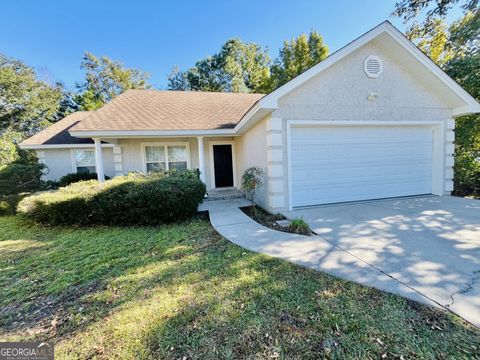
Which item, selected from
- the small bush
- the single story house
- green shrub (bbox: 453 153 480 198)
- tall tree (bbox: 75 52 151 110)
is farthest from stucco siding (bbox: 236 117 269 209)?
tall tree (bbox: 75 52 151 110)

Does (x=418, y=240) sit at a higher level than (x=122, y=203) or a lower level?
lower

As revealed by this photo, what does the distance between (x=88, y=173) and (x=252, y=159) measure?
8425 millimetres

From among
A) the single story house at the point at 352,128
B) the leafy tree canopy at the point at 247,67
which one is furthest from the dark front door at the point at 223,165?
the leafy tree canopy at the point at 247,67

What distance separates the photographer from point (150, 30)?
1734cm

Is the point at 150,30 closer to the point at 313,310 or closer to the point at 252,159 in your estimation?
the point at 252,159

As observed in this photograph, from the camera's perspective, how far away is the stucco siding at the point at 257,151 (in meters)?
6.91

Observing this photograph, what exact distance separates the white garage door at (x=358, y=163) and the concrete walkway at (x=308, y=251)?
85.2 inches

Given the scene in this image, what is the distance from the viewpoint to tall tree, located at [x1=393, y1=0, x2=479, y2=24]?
8.25m

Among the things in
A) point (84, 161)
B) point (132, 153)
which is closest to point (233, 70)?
point (84, 161)

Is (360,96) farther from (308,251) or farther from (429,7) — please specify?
(429,7)

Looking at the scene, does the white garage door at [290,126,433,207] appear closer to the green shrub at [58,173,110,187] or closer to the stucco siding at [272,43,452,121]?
the stucco siding at [272,43,452,121]

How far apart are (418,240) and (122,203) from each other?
22.1 ft

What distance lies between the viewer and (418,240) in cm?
416

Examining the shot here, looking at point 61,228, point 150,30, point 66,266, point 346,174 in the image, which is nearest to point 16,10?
point 150,30
